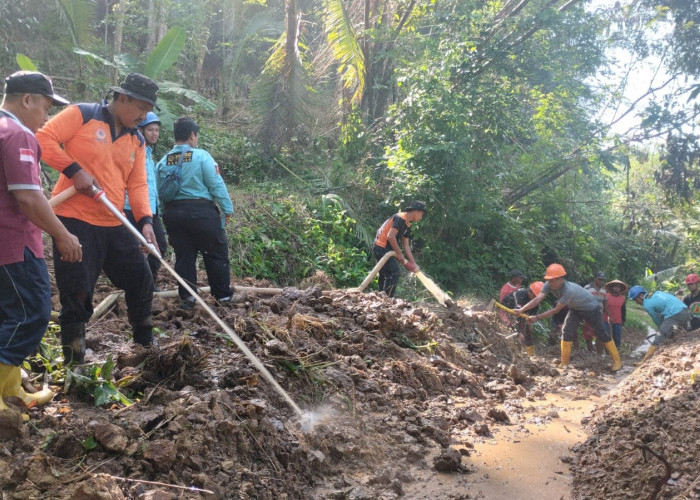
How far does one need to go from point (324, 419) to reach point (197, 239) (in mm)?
2448

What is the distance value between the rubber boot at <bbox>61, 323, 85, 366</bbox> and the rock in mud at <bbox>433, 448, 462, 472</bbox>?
2.65 meters

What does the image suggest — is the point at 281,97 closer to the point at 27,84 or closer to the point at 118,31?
the point at 118,31

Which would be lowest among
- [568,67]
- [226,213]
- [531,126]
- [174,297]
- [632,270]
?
[632,270]

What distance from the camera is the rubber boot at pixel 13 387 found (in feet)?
10.3

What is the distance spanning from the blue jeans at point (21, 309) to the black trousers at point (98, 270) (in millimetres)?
615

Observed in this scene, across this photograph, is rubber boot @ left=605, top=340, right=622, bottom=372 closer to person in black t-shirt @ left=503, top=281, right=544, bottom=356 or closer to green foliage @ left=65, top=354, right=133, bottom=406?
person in black t-shirt @ left=503, top=281, right=544, bottom=356

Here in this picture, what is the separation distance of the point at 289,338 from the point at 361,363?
924 millimetres

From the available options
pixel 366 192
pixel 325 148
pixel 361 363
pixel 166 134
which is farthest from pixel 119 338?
pixel 325 148

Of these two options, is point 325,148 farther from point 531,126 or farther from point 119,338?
point 119,338

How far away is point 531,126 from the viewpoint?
13680mm

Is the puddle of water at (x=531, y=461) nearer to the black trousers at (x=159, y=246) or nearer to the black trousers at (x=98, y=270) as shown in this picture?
the black trousers at (x=98, y=270)

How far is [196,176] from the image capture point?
19.7 feet

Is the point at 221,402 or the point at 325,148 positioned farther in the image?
the point at 325,148

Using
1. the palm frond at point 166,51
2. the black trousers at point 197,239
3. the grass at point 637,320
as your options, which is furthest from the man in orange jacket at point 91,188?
the grass at point 637,320
